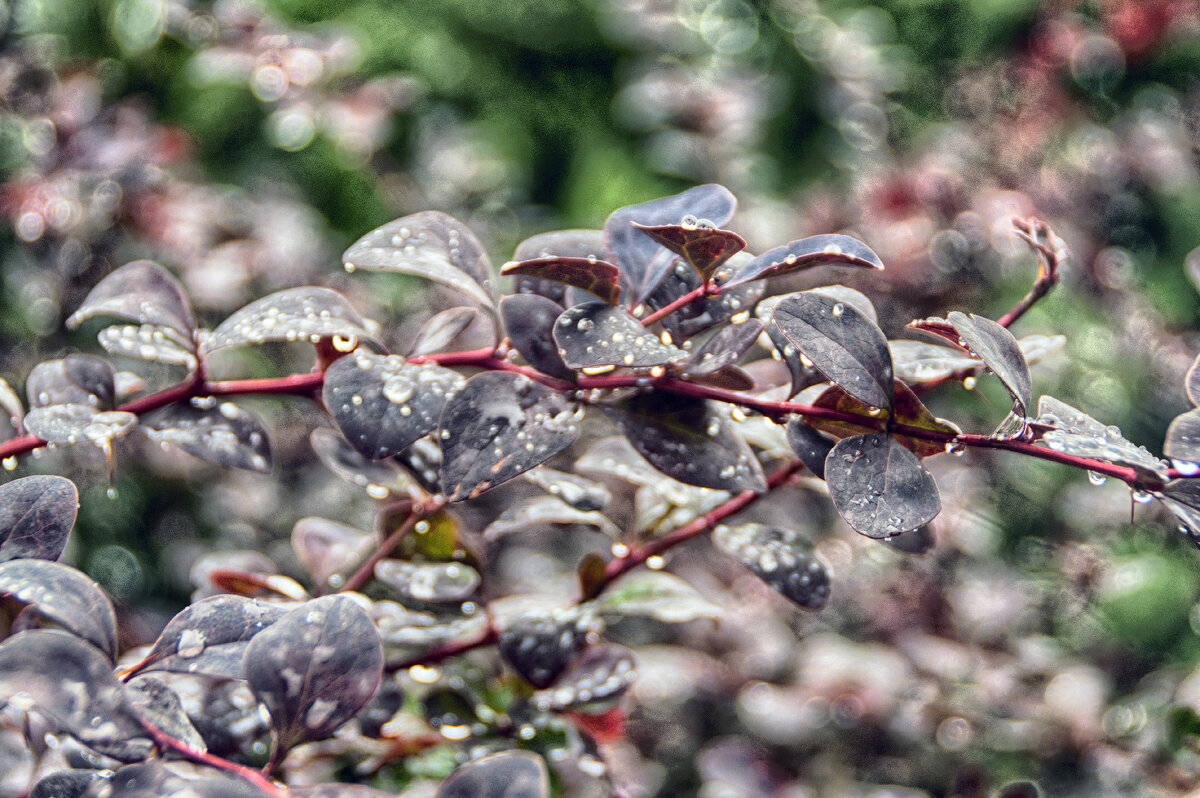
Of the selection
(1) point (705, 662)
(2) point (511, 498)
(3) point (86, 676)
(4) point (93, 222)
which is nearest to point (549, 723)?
(3) point (86, 676)

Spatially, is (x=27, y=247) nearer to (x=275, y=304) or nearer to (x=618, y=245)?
(x=275, y=304)

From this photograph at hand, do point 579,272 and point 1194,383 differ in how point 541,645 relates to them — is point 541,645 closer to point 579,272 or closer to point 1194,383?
point 579,272

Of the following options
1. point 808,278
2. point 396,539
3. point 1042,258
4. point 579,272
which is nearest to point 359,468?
point 396,539

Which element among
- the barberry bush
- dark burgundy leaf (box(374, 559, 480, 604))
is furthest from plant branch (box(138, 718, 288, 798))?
dark burgundy leaf (box(374, 559, 480, 604))

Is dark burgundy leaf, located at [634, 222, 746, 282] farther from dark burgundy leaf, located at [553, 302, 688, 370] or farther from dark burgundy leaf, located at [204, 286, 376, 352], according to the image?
dark burgundy leaf, located at [204, 286, 376, 352]

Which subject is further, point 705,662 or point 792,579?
point 705,662

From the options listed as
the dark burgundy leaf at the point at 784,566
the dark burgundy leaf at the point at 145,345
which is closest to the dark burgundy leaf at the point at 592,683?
the dark burgundy leaf at the point at 784,566

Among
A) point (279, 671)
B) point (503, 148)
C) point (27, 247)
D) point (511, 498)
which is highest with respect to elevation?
point (279, 671)
